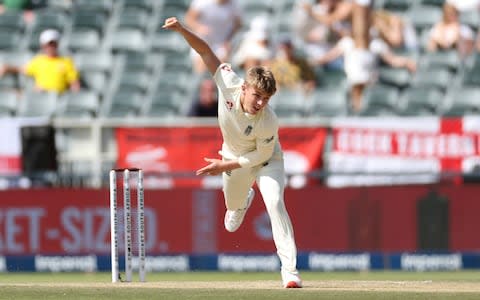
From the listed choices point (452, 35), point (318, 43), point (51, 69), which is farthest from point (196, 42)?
point (452, 35)

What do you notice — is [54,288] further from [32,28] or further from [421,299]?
[32,28]

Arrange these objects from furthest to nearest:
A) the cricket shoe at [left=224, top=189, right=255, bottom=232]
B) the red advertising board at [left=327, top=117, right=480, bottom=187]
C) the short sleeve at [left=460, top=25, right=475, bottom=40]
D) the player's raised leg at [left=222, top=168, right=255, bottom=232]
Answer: the short sleeve at [left=460, top=25, right=475, bottom=40] < the red advertising board at [left=327, top=117, right=480, bottom=187] < the cricket shoe at [left=224, top=189, right=255, bottom=232] < the player's raised leg at [left=222, top=168, right=255, bottom=232]

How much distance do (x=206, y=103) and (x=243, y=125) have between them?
742 centimetres

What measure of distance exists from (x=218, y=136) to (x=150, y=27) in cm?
455

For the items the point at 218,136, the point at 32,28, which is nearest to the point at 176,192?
the point at 218,136

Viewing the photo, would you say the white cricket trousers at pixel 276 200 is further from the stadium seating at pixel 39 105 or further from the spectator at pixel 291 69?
the stadium seating at pixel 39 105

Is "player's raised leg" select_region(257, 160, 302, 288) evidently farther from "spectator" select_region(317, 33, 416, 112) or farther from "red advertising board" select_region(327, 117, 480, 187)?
"spectator" select_region(317, 33, 416, 112)

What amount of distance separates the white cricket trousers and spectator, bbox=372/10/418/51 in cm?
865

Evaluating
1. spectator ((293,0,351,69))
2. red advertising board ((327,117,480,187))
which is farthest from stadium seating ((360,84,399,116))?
red advertising board ((327,117,480,187))

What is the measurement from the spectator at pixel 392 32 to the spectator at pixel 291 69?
4.42 ft

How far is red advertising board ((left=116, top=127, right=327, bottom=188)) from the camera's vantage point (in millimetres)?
17078

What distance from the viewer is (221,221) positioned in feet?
54.6

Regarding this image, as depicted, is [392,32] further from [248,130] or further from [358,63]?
[248,130]

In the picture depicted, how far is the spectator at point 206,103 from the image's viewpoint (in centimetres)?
1817
